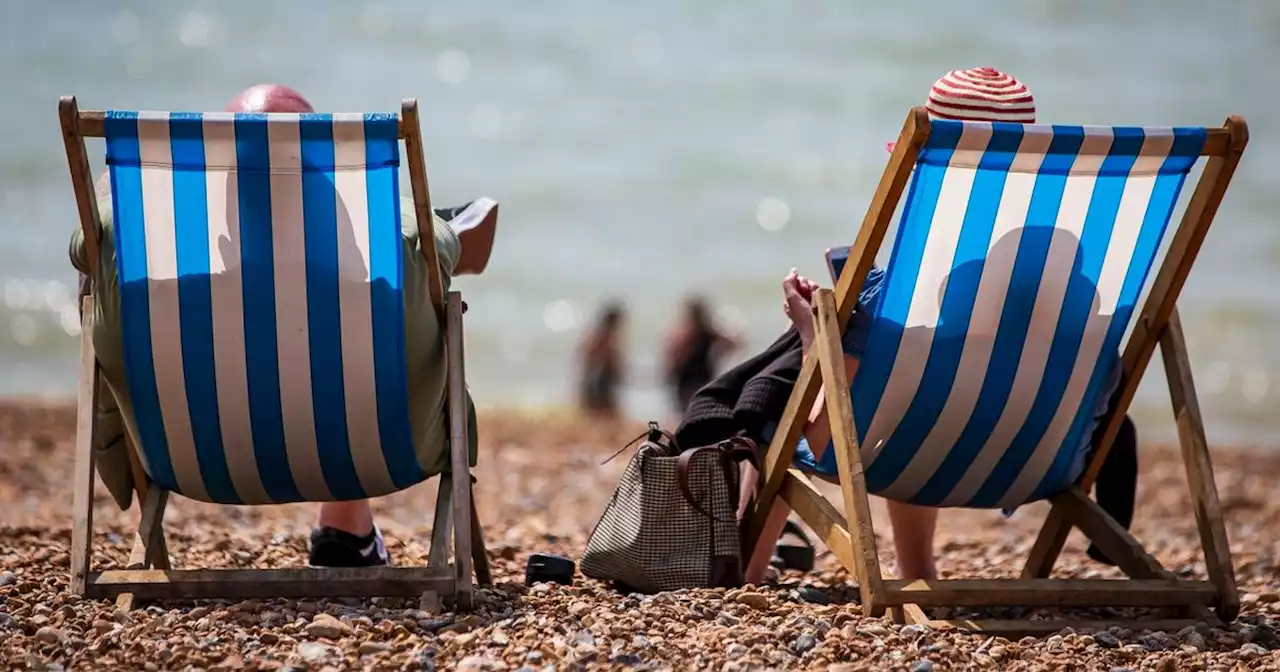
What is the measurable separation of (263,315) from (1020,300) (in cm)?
158

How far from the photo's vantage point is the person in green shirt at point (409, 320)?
10.9 feet

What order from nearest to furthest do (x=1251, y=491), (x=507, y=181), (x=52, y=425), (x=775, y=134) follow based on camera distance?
(x=1251, y=491)
(x=52, y=425)
(x=507, y=181)
(x=775, y=134)

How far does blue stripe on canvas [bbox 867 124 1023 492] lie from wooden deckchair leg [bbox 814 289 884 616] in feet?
0.54

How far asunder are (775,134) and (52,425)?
14.0 meters

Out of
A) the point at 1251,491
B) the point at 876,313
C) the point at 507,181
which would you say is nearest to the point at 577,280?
the point at 507,181

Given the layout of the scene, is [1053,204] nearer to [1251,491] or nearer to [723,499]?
[723,499]

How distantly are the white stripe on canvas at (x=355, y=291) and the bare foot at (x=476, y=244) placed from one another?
49 cm

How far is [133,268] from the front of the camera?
3.21 m

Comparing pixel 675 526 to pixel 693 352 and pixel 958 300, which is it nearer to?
pixel 958 300

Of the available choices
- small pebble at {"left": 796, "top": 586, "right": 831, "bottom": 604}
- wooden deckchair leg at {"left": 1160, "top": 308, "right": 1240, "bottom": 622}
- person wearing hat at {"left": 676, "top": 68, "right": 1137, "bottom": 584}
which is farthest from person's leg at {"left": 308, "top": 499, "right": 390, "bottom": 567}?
wooden deckchair leg at {"left": 1160, "top": 308, "right": 1240, "bottom": 622}

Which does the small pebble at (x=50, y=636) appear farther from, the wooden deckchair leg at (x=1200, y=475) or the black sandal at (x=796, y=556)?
the wooden deckchair leg at (x=1200, y=475)

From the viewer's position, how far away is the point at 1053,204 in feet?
10.7

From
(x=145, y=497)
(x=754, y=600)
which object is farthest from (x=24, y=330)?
(x=754, y=600)

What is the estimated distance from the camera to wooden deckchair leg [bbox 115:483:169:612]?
11.1ft
